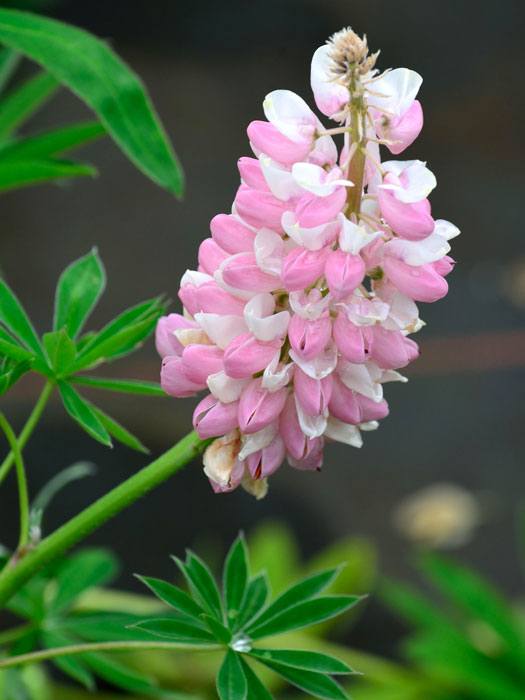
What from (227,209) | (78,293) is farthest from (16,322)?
(227,209)

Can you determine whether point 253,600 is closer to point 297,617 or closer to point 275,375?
point 297,617

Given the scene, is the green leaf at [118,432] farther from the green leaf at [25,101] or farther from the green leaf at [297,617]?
the green leaf at [25,101]

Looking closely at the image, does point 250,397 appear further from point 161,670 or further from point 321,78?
point 161,670

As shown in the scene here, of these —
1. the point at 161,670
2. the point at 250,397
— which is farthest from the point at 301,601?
the point at 161,670

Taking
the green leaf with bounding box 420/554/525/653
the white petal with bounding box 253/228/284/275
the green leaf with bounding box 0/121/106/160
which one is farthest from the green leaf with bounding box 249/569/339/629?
the green leaf with bounding box 420/554/525/653

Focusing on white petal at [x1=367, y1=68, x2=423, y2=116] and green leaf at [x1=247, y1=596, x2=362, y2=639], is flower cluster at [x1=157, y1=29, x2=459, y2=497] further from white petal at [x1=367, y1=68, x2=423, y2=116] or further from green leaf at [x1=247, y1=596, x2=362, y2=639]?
green leaf at [x1=247, y1=596, x2=362, y2=639]
